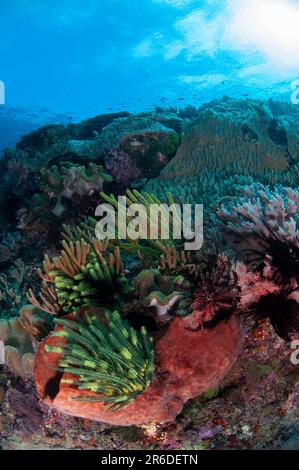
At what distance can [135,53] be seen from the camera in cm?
3766

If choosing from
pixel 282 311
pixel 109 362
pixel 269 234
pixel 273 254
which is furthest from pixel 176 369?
pixel 269 234

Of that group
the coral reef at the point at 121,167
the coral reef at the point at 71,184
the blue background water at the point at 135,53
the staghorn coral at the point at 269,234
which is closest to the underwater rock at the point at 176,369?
the staghorn coral at the point at 269,234

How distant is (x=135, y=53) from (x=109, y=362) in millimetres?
41270

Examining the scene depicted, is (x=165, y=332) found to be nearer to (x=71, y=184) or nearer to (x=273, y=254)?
(x=273, y=254)

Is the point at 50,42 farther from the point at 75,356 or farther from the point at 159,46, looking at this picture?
the point at 75,356

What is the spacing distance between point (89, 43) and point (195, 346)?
4371 cm

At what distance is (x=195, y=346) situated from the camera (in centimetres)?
315

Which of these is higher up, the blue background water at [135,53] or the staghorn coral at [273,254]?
the blue background water at [135,53]

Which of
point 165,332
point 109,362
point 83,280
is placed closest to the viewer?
point 109,362

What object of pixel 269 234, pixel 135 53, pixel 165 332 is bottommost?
pixel 165 332

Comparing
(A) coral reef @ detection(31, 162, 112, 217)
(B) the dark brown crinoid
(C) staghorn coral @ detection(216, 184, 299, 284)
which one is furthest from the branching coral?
(A) coral reef @ detection(31, 162, 112, 217)

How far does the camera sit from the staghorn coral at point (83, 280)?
3.58m

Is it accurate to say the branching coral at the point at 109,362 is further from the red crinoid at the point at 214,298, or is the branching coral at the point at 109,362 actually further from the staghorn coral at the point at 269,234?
the staghorn coral at the point at 269,234

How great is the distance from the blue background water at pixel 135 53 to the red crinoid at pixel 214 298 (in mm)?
30120
